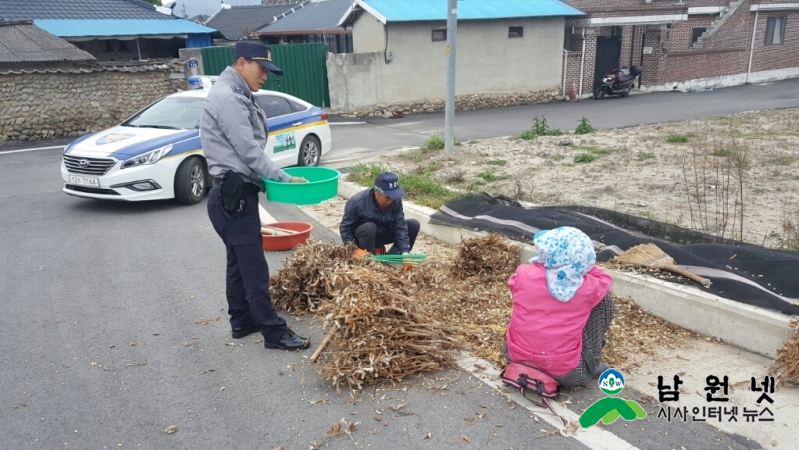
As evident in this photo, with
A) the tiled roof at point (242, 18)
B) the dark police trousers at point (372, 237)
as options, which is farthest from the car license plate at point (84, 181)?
the tiled roof at point (242, 18)

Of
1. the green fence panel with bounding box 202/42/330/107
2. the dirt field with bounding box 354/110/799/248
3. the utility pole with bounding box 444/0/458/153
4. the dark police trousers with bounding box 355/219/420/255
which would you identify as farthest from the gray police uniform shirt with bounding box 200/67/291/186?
the green fence panel with bounding box 202/42/330/107

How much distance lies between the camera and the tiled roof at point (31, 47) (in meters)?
15.3

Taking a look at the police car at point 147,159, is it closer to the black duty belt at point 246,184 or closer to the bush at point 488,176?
the bush at point 488,176

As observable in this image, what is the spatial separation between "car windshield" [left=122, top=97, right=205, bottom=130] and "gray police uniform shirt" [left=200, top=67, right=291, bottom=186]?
17.6ft

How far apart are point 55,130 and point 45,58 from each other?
1.79 m

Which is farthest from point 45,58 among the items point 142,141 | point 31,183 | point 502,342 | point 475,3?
point 502,342

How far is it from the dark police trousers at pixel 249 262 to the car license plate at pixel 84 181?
4.77 meters

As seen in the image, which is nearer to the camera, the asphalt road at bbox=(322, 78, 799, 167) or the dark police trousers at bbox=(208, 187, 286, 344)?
the dark police trousers at bbox=(208, 187, 286, 344)

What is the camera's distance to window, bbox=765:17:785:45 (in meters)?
29.0

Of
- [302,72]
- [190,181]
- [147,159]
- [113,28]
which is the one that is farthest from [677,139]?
[113,28]

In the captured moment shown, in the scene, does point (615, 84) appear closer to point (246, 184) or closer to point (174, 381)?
point (246, 184)

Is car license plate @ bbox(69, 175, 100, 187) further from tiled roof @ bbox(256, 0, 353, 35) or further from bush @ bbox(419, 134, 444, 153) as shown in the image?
tiled roof @ bbox(256, 0, 353, 35)

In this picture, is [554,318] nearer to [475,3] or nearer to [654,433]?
[654,433]

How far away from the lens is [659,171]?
9430 millimetres
